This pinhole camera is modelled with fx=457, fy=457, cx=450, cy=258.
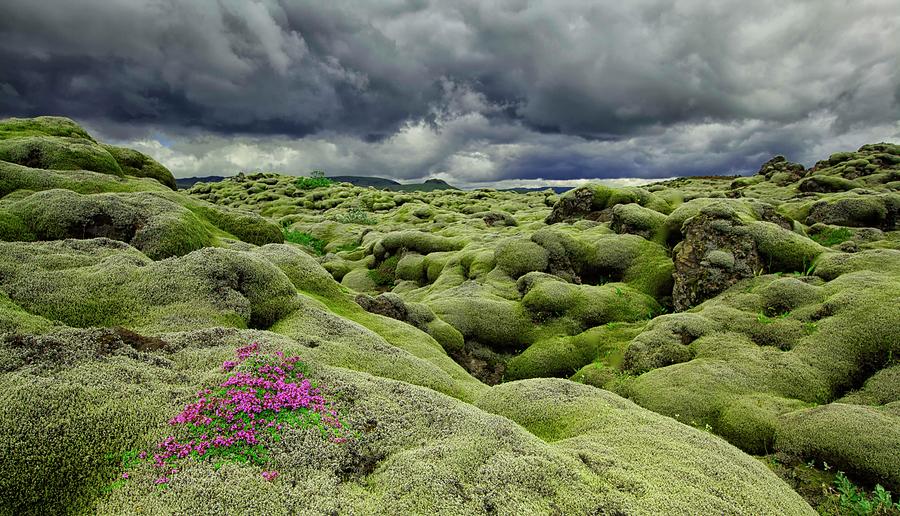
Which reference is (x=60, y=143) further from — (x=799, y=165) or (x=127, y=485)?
(x=799, y=165)

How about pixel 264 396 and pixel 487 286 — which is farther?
pixel 487 286

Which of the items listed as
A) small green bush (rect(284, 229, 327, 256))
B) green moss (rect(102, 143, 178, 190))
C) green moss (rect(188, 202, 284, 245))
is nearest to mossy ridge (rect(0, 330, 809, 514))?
green moss (rect(188, 202, 284, 245))

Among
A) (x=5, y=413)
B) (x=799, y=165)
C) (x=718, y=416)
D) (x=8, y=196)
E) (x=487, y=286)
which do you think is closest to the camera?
(x=5, y=413)

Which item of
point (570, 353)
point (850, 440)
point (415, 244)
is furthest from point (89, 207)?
point (415, 244)

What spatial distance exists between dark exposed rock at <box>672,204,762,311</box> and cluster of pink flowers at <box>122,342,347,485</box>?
23213 mm

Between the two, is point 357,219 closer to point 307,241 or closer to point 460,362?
point 307,241

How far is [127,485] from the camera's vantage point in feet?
22.1

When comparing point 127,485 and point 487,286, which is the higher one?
point 127,485

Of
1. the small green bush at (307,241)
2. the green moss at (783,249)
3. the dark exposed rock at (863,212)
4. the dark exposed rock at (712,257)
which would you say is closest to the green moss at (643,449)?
the dark exposed rock at (712,257)

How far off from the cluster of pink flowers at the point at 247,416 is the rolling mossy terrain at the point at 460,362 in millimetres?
177

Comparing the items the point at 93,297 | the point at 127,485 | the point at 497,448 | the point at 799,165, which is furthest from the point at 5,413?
the point at 799,165

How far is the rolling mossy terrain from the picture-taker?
7301 mm

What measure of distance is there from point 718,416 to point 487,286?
18.1m

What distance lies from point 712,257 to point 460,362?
50.6ft
